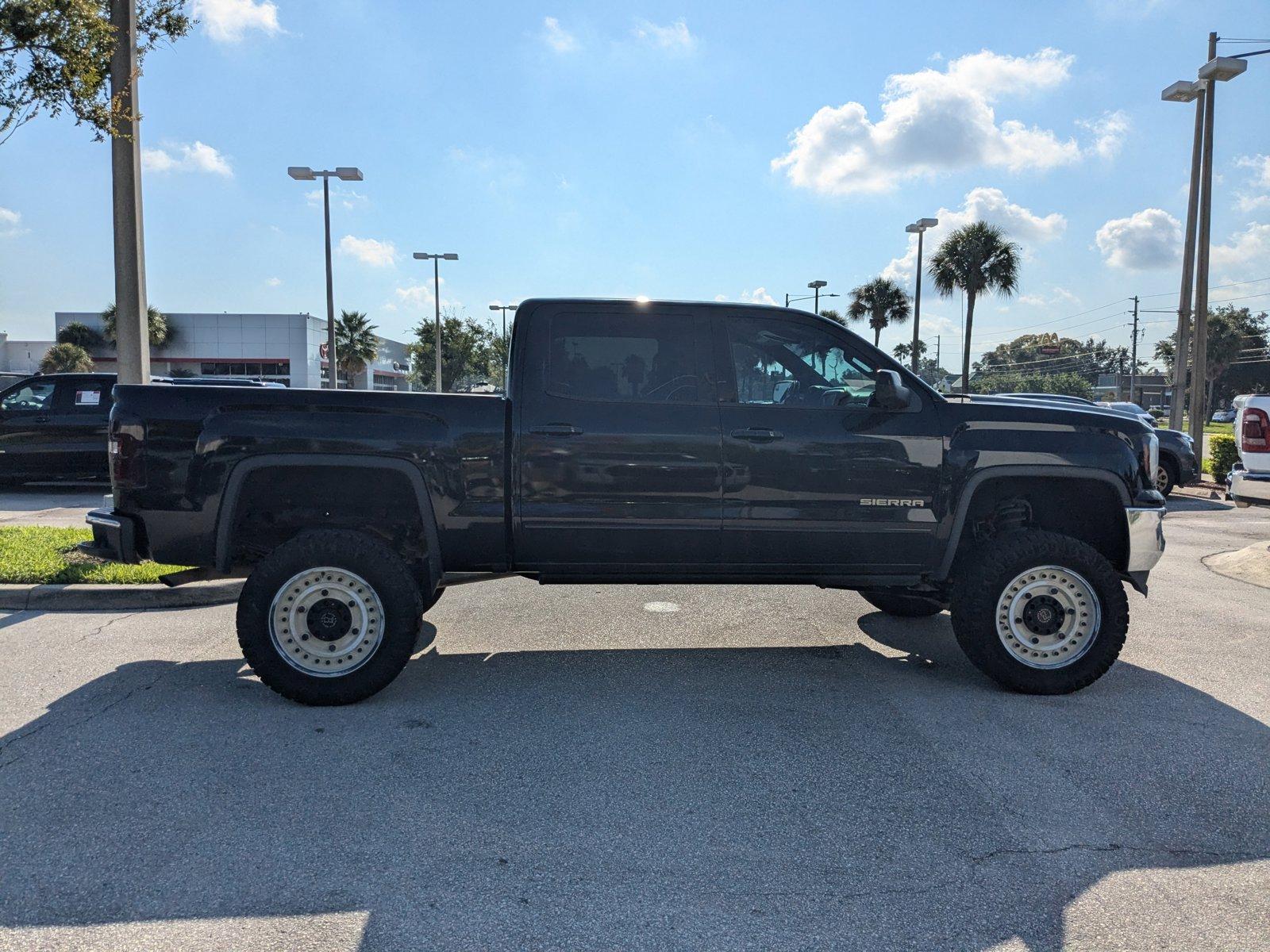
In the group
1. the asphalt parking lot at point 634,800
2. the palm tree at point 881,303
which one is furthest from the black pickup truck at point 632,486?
the palm tree at point 881,303

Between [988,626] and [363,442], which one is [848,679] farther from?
[363,442]

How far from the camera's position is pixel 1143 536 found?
16.8 ft

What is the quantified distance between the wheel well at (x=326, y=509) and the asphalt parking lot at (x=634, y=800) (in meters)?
0.77

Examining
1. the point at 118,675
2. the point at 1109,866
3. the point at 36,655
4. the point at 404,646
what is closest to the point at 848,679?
the point at 1109,866

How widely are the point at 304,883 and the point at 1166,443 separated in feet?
51.0

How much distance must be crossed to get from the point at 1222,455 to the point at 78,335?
58.0 metres

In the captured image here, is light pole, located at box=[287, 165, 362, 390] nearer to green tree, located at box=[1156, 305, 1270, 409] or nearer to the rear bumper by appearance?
the rear bumper

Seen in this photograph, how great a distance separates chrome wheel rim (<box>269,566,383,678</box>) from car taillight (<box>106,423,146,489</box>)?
974 millimetres

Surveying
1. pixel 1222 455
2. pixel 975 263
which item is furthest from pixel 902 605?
pixel 975 263

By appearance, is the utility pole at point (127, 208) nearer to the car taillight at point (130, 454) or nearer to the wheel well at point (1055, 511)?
the car taillight at point (130, 454)

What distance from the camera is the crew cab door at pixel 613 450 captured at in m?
4.83

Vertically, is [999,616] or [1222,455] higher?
[1222,455]

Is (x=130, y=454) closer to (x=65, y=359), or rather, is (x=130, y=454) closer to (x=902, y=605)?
(x=902, y=605)

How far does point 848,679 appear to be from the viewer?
5246mm
